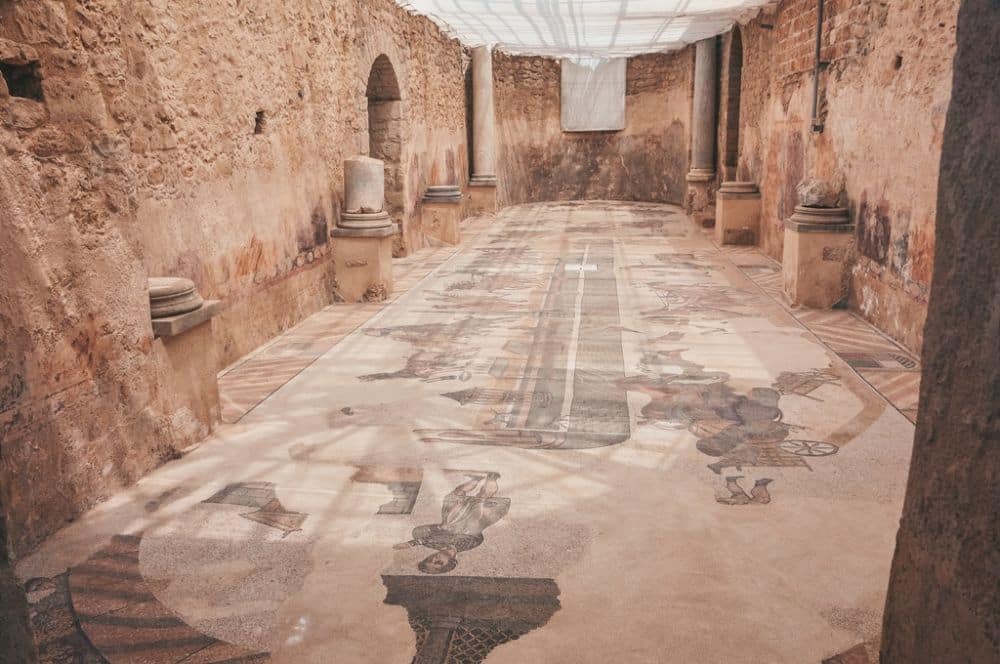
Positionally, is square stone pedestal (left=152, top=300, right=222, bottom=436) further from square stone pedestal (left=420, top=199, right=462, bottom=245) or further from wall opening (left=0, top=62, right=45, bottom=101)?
square stone pedestal (left=420, top=199, right=462, bottom=245)

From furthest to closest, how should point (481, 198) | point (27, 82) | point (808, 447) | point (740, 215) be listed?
point (481, 198), point (740, 215), point (808, 447), point (27, 82)

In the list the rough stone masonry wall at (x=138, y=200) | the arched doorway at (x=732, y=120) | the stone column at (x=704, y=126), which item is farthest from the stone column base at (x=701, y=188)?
the rough stone masonry wall at (x=138, y=200)

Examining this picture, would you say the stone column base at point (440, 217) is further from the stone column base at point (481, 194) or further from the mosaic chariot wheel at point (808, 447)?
the mosaic chariot wheel at point (808, 447)

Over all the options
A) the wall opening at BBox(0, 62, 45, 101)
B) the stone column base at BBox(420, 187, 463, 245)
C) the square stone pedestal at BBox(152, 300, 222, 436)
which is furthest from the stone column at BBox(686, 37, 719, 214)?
the wall opening at BBox(0, 62, 45, 101)

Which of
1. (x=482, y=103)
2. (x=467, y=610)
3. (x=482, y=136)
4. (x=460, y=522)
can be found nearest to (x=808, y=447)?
(x=460, y=522)

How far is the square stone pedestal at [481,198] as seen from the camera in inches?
582

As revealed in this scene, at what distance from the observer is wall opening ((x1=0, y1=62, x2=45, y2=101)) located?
3.03 metres

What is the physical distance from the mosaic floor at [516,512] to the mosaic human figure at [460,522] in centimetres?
1

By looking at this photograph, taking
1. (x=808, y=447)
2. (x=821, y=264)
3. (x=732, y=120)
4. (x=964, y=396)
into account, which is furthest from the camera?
(x=732, y=120)

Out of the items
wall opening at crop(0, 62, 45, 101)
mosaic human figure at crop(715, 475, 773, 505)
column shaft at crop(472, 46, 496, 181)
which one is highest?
column shaft at crop(472, 46, 496, 181)

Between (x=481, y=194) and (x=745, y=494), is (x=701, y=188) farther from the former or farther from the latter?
(x=745, y=494)

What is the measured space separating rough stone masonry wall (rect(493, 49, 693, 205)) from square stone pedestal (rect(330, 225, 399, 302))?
32.1ft

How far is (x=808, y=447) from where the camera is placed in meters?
→ 3.78

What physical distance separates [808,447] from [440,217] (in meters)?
7.84
